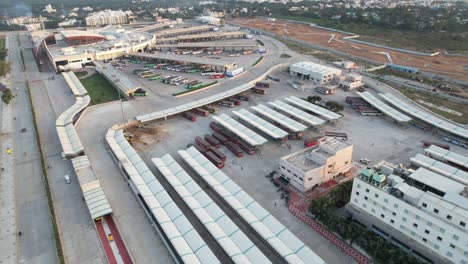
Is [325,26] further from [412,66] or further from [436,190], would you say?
[436,190]

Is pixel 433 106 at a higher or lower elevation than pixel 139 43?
lower

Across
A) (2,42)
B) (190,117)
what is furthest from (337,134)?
(2,42)

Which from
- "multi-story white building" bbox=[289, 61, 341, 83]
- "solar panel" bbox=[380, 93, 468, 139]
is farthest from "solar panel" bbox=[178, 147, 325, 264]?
"multi-story white building" bbox=[289, 61, 341, 83]

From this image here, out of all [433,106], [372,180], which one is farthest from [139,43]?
[372,180]

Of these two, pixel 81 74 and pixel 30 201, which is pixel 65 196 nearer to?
pixel 30 201

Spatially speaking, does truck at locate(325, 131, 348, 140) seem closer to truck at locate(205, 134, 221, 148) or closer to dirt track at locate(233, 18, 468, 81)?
truck at locate(205, 134, 221, 148)

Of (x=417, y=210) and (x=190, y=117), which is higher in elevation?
(x=417, y=210)

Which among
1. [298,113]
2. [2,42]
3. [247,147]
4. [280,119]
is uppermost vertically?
[2,42]

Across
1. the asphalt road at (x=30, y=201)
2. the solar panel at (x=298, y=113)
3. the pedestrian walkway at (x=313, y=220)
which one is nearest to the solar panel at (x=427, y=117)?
the solar panel at (x=298, y=113)
